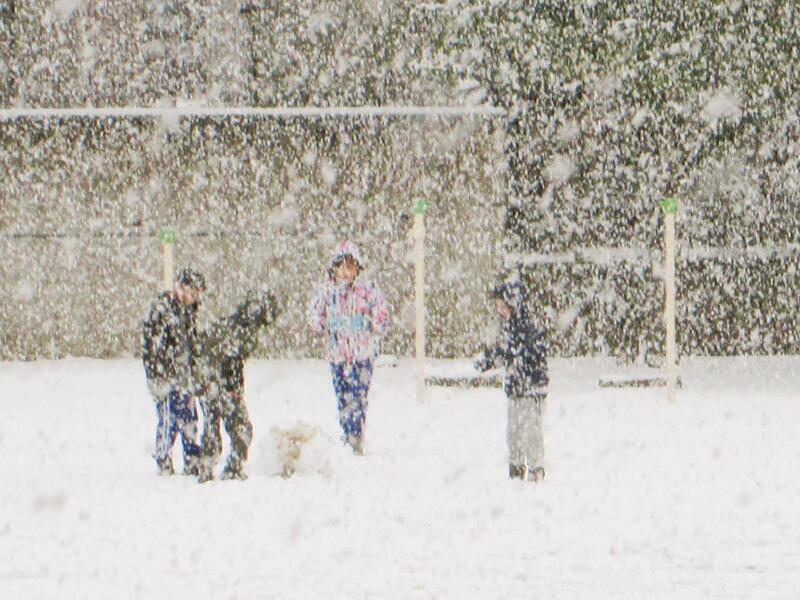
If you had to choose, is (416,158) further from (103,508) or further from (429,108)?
(103,508)

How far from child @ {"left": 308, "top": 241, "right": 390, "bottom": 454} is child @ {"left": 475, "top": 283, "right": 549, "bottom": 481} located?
1780 millimetres

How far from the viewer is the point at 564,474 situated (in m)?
12.0

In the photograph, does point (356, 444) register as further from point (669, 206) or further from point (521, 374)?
point (669, 206)

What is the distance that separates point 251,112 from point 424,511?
12197 millimetres

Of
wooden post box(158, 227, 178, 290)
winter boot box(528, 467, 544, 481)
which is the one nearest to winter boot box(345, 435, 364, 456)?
winter boot box(528, 467, 544, 481)

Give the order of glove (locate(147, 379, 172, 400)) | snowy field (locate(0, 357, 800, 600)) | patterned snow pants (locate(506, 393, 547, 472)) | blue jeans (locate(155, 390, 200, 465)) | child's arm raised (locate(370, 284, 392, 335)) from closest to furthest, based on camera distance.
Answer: snowy field (locate(0, 357, 800, 600)), patterned snow pants (locate(506, 393, 547, 472)), glove (locate(147, 379, 172, 400)), blue jeans (locate(155, 390, 200, 465)), child's arm raised (locate(370, 284, 392, 335))

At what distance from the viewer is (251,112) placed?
21.8m

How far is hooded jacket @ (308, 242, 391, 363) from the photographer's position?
13781 millimetres

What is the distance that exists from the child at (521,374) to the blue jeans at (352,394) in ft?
5.53

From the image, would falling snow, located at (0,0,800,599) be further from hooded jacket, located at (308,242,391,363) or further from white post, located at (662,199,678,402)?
hooded jacket, located at (308,242,391,363)

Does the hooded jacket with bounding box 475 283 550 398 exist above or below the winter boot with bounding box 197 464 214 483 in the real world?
above

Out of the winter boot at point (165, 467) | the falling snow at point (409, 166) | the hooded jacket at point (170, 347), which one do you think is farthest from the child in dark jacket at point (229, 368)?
the falling snow at point (409, 166)

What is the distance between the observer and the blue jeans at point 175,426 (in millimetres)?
12289

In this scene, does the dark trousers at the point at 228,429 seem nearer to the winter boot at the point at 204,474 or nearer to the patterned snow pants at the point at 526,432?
the winter boot at the point at 204,474
